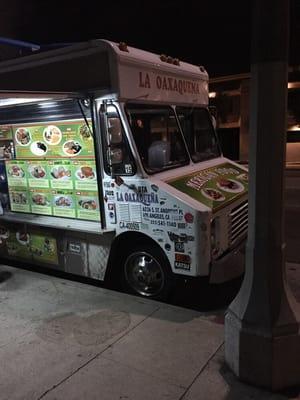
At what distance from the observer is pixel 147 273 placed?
15.7ft

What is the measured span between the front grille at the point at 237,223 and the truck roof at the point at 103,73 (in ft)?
5.30

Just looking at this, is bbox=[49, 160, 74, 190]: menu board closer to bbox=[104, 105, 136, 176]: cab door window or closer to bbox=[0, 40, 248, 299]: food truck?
bbox=[0, 40, 248, 299]: food truck

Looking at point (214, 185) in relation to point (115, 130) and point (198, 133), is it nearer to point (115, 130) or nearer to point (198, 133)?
point (198, 133)

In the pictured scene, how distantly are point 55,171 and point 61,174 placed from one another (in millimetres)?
111

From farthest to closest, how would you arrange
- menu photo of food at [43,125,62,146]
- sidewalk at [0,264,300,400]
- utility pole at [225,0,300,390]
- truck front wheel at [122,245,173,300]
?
menu photo of food at [43,125,62,146]
truck front wheel at [122,245,173,300]
sidewalk at [0,264,300,400]
utility pole at [225,0,300,390]

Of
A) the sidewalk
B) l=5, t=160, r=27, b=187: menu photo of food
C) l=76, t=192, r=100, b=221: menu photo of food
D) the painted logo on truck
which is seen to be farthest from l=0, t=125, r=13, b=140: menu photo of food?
the painted logo on truck

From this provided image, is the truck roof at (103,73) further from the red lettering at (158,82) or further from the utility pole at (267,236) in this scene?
the utility pole at (267,236)

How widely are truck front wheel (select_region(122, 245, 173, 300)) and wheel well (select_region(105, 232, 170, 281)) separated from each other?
0.07m

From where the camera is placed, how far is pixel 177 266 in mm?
4324

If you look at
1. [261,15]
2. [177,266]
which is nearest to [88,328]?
[177,266]

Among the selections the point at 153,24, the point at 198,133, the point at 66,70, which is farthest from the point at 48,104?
the point at 153,24

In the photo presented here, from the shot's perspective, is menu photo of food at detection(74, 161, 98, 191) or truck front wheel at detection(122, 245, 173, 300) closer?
truck front wheel at detection(122, 245, 173, 300)

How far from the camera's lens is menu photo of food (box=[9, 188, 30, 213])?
5.73 metres

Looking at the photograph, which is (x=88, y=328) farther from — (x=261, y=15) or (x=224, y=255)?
(x=261, y=15)
